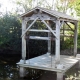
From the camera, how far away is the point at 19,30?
1483 cm

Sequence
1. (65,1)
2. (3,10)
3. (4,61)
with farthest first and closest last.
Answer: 1. (65,1)
2. (3,10)
3. (4,61)

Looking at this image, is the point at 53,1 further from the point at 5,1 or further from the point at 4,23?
the point at 4,23

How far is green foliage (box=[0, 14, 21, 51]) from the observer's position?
14789 millimetres

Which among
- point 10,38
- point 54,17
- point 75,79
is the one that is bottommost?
point 75,79

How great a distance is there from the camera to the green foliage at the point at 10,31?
14.8 meters

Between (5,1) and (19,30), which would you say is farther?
(5,1)

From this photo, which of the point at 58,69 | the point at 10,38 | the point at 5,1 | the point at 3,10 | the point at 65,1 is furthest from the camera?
the point at 5,1

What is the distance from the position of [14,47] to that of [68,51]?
484cm

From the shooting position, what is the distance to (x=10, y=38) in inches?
583

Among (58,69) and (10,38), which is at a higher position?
(10,38)

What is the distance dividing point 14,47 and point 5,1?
729cm

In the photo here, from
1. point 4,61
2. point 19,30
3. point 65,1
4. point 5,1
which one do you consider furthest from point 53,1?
point 4,61

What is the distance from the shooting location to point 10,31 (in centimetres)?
1499

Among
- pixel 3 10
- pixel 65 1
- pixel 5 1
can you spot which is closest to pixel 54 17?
pixel 3 10
